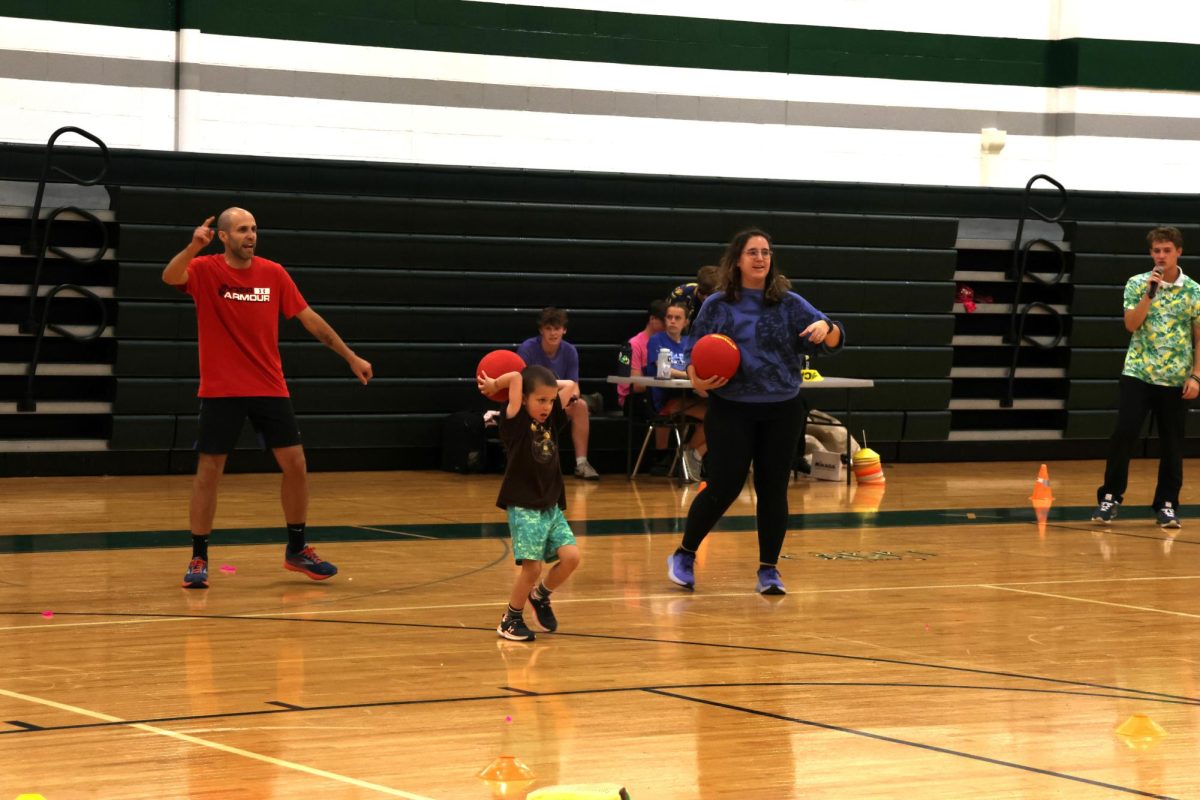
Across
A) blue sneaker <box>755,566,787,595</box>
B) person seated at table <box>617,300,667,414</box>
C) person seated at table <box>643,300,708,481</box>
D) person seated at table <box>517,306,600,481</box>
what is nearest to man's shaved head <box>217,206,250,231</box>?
blue sneaker <box>755,566,787,595</box>

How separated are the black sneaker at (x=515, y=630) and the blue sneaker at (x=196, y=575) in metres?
1.75

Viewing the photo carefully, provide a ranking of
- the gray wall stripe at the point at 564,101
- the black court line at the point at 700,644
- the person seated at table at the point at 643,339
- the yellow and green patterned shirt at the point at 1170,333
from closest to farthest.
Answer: the black court line at the point at 700,644
the yellow and green patterned shirt at the point at 1170,333
the gray wall stripe at the point at 564,101
the person seated at table at the point at 643,339

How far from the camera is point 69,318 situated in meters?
12.1

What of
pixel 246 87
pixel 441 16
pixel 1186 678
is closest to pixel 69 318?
pixel 246 87

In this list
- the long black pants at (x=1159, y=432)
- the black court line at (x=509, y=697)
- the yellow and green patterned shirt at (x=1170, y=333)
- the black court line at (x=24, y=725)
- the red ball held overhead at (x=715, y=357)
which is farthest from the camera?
the long black pants at (x=1159, y=432)

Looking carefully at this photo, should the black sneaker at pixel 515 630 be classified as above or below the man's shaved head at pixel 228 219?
below

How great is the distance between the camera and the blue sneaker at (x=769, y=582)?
298 inches

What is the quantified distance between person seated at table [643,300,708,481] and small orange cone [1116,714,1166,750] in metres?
7.72

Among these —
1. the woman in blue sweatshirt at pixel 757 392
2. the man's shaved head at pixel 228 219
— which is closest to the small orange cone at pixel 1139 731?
the woman in blue sweatshirt at pixel 757 392

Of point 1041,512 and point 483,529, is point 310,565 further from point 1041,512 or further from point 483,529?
point 1041,512

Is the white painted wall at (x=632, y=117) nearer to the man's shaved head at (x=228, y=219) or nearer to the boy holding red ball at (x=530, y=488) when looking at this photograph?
the man's shaved head at (x=228, y=219)

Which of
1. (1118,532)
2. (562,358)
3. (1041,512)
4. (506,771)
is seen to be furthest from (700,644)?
→ (562,358)

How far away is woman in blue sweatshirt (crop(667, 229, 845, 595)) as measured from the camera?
7.54 m

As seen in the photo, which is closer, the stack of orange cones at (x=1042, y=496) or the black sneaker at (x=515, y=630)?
the black sneaker at (x=515, y=630)
